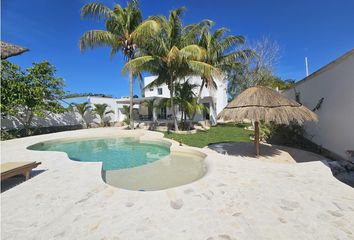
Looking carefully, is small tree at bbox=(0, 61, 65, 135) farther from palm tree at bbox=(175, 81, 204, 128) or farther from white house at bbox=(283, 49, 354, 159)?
white house at bbox=(283, 49, 354, 159)

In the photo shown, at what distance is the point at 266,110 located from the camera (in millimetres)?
7121

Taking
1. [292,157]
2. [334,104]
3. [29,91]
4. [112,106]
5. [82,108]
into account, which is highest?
[29,91]

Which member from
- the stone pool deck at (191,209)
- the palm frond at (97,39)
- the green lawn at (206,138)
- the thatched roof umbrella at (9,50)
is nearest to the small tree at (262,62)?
the green lawn at (206,138)

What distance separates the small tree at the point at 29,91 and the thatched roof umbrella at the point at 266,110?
14054mm

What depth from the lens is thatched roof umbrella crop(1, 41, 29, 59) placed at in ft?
31.9

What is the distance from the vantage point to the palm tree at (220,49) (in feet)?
57.5

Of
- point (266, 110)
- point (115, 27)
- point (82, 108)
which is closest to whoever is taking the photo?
point (266, 110)

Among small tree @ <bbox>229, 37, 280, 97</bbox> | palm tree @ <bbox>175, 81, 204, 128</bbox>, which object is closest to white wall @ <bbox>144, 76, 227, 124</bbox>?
small tree @ <bbox>229, 37, 280, 97</bbox>

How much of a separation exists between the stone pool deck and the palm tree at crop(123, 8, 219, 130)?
369 inches

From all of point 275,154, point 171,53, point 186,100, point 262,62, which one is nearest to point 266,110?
point 275,154

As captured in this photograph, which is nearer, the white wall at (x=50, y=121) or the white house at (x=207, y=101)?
the white wall at (x=50, y=121)

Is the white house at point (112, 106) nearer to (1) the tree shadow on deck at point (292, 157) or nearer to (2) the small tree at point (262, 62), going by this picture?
(2) the small tree at point (262, 62)

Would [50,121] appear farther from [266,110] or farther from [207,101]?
[266,110]

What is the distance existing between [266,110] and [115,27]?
14116 millimetres
